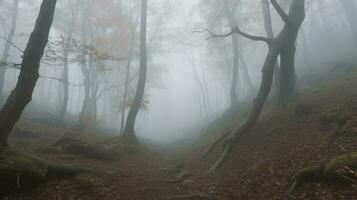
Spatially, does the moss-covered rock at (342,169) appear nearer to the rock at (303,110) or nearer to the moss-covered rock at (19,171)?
the rock at (303,110)

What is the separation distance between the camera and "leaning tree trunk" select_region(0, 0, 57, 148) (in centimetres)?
708

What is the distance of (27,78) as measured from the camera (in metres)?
7.44

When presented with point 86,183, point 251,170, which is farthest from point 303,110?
point 86,183

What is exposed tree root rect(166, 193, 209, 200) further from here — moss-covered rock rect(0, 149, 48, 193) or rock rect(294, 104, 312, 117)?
rock rect(294, 104, 312, 117)

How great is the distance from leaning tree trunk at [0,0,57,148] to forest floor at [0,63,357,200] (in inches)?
71.5

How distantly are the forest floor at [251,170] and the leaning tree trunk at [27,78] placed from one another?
1816 millimetres

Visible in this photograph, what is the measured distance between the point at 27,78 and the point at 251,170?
689cm

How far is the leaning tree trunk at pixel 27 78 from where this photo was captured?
708 centimetres

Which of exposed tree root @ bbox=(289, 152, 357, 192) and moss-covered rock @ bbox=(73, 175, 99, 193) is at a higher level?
exposed tree root @ bbox=(289, 152, 357, 192)

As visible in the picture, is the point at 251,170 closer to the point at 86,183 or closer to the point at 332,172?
the point at 332,172

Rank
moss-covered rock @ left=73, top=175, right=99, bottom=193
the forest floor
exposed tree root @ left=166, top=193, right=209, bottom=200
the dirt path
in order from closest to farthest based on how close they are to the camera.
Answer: the forest floor → the dirt path → moss-covered rock @ left=73, top=175, right=99, bottom=193 → exposed tree root @ left=166, top=193, right=209, bottom=200

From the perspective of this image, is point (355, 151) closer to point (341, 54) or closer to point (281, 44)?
point (281, 44)

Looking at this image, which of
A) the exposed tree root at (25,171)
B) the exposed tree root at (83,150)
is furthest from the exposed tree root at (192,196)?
the exposed tree root at (83,150)

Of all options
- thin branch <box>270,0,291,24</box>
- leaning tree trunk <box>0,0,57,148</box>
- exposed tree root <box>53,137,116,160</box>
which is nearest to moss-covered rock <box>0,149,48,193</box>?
leaning tree trunk <box>0,0,57,148</box>
